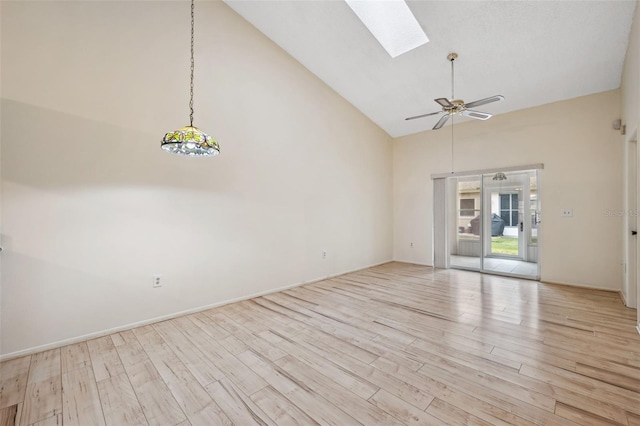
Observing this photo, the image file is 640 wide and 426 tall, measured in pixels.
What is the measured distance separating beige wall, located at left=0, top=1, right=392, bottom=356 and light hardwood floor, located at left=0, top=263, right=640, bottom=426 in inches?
19.8

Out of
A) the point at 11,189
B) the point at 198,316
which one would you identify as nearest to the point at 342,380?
the point at 198,316

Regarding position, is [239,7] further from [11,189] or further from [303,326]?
[303,326]

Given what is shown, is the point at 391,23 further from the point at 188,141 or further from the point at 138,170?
the point at 138,170

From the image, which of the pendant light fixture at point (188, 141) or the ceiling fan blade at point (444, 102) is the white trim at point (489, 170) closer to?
the ceiling fan blade at point (444, 102)

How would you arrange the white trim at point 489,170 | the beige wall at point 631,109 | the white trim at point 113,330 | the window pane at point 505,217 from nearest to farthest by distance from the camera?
1. the white trim at point 113,330
2. the beige wall at point 631,109
3. the white trim at point 489,170
4. the window pane at point 505,217

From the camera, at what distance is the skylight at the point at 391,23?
143 inches

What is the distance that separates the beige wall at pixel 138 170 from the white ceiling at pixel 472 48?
69cm

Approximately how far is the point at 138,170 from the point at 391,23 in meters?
4.00

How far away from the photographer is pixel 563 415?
161 cm

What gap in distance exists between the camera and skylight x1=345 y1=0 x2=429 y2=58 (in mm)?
3631

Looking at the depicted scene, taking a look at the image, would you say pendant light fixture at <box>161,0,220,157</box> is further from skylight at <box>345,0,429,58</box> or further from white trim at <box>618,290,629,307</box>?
white trim at <box>618,290,629,307</box>

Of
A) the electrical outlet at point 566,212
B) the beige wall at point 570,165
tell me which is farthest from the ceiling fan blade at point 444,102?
the electrical outlet at point 566,212

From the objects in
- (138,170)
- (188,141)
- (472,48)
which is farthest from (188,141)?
(472,48)

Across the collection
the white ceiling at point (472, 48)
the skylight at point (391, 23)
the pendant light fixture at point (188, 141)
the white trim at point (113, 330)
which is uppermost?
the skylight at point (391, 23)
